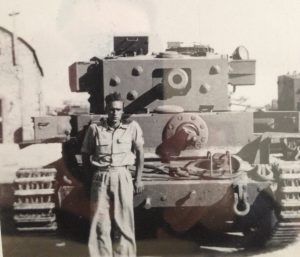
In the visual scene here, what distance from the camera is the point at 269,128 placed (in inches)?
191

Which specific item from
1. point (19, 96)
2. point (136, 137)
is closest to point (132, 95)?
point (136, 137)

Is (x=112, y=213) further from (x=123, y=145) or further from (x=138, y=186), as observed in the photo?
(x=123, y=145)

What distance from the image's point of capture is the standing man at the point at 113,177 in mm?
3213

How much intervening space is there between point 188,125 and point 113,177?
0.87m

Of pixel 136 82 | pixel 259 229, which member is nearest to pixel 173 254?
pixel 259 229

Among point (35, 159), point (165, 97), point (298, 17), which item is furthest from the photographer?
point (35, 159)

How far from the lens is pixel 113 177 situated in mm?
3193

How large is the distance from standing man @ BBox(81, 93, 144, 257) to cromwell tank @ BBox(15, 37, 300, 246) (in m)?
0.19

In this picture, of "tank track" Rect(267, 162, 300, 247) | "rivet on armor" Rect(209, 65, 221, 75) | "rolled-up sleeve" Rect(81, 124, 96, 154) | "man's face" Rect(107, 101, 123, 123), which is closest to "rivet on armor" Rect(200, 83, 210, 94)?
"rivet on armor" Rect(209, 65, 221, 75)

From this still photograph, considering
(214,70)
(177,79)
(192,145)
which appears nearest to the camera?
(192,145)

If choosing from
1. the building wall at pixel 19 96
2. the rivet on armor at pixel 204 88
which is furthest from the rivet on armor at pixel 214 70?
the building wall at pixel 19 96

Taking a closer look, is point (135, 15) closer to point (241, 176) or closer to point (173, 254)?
point (241, 176)

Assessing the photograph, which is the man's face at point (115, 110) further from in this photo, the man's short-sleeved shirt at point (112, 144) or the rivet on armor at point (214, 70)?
the rivet on armor at point (214, 70)

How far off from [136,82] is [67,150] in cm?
85
